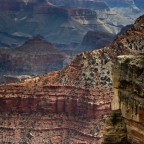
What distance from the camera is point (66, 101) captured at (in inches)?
2424

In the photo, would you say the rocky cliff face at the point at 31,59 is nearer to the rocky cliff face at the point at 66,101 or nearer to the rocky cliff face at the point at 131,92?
the rocky cliff face at the point at 66,101

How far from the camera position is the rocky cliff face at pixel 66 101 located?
59.6 meters

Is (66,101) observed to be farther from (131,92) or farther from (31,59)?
(31,59)

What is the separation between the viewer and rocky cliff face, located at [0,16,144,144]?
59.6m

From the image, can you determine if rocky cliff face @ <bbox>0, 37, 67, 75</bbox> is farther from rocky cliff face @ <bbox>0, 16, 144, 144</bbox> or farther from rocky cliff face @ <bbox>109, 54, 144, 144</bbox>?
rocky cliff face @ <bbox>109, 54, 144, 144</bbox>

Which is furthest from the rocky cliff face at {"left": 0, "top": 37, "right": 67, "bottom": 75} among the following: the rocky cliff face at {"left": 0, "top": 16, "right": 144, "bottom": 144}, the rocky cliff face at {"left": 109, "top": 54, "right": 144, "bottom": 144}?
the rocky cliff face at {"left": 109, "top": 54, "right": 144, "bottom": 144}

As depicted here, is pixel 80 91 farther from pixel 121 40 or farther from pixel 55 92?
pixel 121 40

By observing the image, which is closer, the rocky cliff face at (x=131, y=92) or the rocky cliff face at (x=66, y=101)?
the rocky cliff face at (x=131, y=92)

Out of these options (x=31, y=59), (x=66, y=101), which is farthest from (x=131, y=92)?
(x=31, y=59)

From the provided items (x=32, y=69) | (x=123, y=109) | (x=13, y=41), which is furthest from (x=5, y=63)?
(x=123, y=109)

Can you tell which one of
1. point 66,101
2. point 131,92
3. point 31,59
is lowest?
point 31,59

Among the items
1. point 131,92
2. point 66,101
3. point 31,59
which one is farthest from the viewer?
point 31,59

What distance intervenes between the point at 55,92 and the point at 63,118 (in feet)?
11.3

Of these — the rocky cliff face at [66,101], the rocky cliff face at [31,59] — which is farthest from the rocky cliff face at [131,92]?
the rocky cliff face at [31,59]
